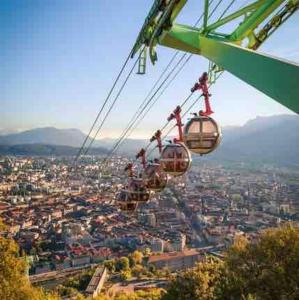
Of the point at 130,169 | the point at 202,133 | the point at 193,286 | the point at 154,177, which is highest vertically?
the point at 202,133

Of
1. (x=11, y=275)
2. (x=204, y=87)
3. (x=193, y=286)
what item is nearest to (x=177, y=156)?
(x=204, y=87)

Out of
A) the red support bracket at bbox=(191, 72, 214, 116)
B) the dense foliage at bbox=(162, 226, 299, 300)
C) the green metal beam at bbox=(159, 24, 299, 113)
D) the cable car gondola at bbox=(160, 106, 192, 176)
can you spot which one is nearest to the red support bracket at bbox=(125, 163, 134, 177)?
the cable car gondola at bbox=(160, 106, 192, 176)

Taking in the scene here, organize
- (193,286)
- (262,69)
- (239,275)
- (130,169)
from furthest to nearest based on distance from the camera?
(193,286) < (239,275) < (130,169) < (262,69)

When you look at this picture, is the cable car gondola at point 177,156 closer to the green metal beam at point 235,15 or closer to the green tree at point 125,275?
the green metal beam at point 235,15

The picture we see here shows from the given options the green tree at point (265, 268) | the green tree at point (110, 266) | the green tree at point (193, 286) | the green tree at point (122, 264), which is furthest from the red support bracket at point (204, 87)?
the green tree at point (122, 264)

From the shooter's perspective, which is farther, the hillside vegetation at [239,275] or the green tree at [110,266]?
the green tree at [110,266]

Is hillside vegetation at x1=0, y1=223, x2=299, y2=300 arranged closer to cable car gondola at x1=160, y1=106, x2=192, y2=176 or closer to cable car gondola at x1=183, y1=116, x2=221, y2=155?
cable car gondola at x1=160, y1=106, x2=192, y2=176

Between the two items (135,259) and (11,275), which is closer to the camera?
(11,275)

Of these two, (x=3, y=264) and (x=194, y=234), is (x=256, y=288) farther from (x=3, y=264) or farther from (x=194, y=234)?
(x=194, y=234)

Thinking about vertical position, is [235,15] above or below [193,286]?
above

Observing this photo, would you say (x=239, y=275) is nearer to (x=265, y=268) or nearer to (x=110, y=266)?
(x=265, y=268)
